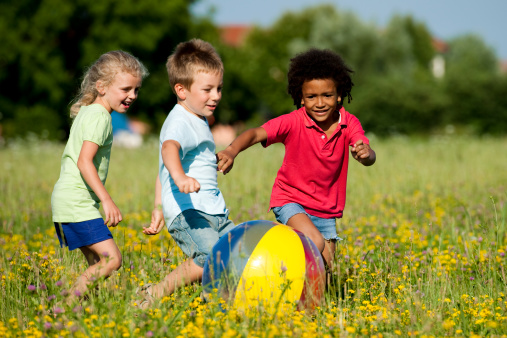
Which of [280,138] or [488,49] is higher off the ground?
[488,49]

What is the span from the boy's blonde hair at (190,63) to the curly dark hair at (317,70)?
2.94 feet

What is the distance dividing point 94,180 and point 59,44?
3343 centimetres

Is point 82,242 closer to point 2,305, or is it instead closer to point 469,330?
point 2,305

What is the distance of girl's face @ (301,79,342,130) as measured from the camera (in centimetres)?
516

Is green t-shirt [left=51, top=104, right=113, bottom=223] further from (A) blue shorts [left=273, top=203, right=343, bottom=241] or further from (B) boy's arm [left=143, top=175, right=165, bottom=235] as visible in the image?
(A) blue shorts [left=273, top=203, right=343, bottom=241]

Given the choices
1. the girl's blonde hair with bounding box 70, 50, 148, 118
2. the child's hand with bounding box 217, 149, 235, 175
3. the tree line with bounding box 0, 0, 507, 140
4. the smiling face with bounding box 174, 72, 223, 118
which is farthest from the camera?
the tree line with bounding box 0, 0, 507, 140

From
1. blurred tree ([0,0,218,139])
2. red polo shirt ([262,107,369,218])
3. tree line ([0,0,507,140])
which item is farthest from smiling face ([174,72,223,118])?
blurred tree ([0,0,218,139])

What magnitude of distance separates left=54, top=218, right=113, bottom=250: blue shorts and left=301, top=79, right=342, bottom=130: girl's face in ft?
6.56

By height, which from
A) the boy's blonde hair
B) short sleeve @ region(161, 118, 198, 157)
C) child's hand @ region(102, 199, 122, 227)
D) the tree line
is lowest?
child's hand @ region(102, 199, 122, 227)

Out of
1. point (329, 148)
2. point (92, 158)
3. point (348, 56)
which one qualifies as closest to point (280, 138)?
point (329, 148)

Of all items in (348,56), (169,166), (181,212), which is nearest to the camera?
(169,166)

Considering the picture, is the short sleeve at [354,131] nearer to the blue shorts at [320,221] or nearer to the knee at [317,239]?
the blue shorts at [320,221]

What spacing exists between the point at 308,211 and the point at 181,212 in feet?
4.57

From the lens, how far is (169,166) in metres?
4.12
